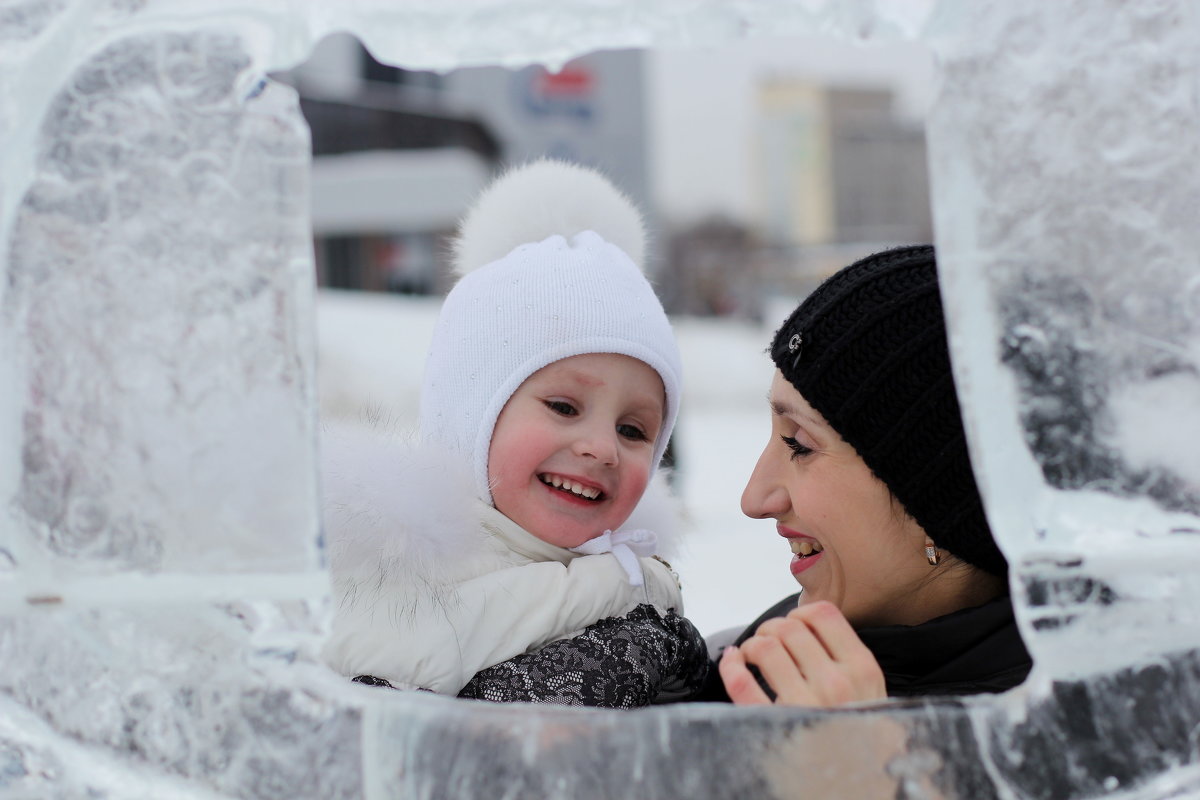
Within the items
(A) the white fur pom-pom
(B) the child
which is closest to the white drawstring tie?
(B) the child

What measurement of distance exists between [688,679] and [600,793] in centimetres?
71

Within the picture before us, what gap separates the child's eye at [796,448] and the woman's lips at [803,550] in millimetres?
108

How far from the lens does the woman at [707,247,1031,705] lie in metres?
1.19

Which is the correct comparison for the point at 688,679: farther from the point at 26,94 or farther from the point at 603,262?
the point at 26,94

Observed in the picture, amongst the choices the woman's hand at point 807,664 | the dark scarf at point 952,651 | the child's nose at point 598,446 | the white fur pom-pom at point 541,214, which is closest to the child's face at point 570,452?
the child's nose at point 598,446

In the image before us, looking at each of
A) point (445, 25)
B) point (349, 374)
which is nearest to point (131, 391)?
point (445, 25)

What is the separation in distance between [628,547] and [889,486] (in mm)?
463

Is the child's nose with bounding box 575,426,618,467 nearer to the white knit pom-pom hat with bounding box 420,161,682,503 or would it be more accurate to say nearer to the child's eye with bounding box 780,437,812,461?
the white knit pom-pom hat with bounding box 420,161,682,503

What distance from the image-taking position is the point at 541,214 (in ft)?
5.66

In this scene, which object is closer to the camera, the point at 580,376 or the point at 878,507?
the point at 878,507

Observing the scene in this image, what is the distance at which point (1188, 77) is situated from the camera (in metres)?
0.72

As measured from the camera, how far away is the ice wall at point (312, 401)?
0.73 metres

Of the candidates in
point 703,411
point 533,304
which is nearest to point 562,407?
point 533,304

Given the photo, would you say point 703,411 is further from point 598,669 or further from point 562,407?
point 598,669
